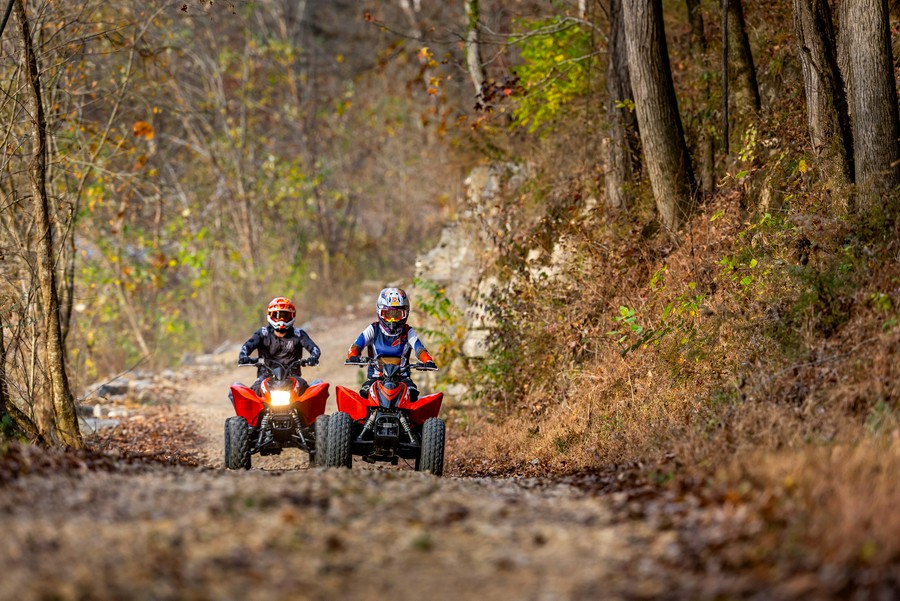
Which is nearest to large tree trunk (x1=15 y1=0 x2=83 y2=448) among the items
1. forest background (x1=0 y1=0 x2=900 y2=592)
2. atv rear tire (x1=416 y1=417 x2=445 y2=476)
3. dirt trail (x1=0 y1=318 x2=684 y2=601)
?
forest background (x1=0 y1=0 x2=900 y2=592)

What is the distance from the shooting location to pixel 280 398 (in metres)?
10.7

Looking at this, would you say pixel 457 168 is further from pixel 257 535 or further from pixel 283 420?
pixel 257 535

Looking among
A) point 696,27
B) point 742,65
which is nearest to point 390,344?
point 742,65

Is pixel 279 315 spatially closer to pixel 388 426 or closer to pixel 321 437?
pixel 321 437

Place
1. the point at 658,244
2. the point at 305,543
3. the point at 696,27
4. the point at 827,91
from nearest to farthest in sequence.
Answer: the point at 305,543 → the point at 827,91 → the point at 658,244 → the point at 696,27

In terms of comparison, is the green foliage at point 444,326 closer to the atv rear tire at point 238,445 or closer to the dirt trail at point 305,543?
the atv rear tire at point 238,445

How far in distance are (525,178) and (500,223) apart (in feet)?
3.97

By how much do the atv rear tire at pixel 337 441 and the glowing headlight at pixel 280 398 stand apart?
81 cm

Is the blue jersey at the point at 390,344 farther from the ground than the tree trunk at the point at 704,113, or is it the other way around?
the tree trunk at the point at 704,113

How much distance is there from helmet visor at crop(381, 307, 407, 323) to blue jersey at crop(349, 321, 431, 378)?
15 centimetres

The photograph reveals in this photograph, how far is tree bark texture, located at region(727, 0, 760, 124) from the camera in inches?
528

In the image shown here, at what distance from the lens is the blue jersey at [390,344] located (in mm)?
10938

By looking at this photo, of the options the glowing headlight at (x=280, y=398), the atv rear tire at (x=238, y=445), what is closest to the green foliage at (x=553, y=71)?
the glowing headlight at (x=280, y=398)

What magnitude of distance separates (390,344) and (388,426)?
1102 millimetres
